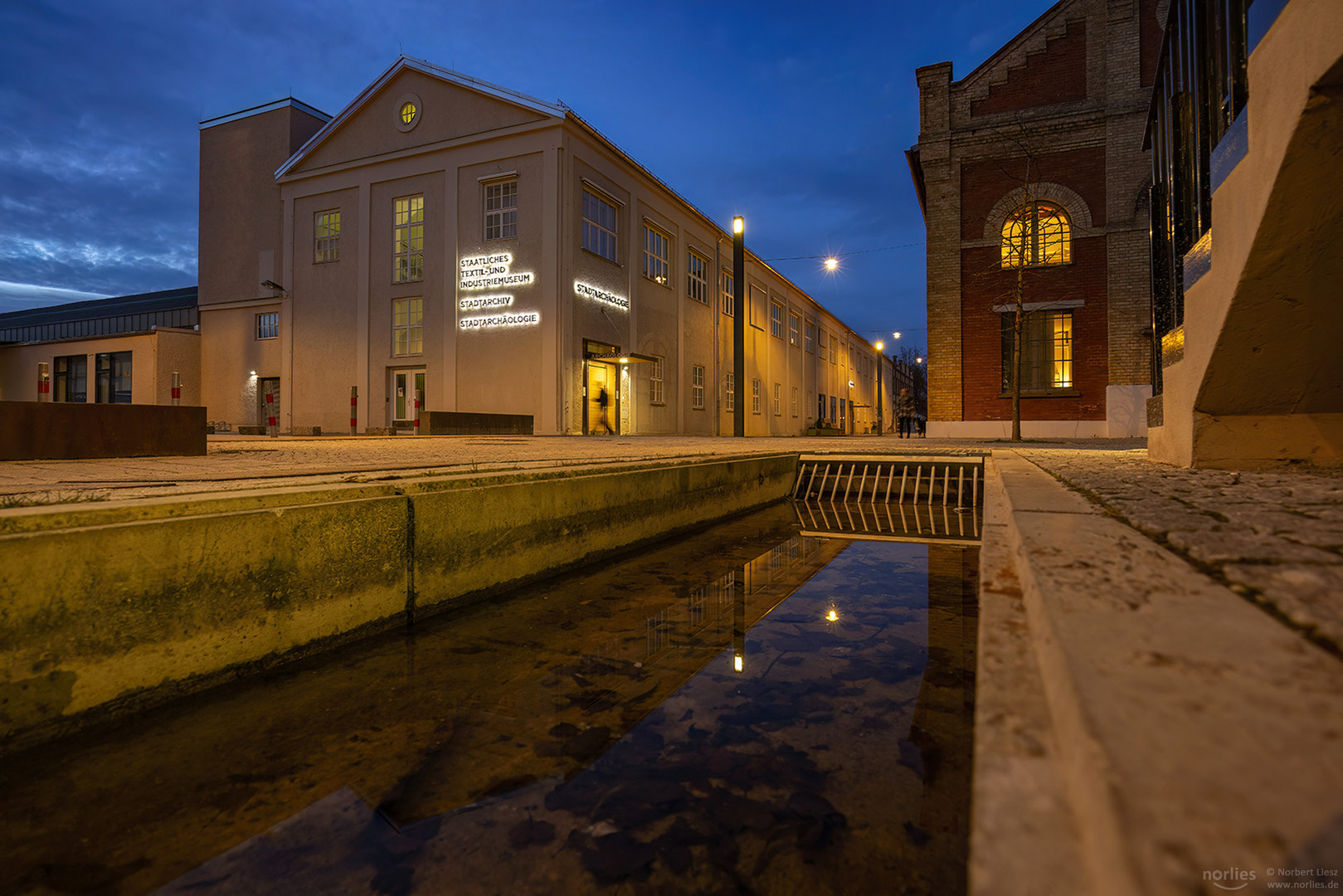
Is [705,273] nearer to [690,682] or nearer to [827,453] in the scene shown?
[827,453]

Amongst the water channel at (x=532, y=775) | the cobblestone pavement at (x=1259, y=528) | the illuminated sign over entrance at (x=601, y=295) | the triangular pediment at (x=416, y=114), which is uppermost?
the triangular pediment at (x=416, y=114)

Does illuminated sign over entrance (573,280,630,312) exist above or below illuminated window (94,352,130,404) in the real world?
above

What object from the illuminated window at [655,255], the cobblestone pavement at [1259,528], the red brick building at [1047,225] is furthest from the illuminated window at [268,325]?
the cobblestone pavement at [1259,528]

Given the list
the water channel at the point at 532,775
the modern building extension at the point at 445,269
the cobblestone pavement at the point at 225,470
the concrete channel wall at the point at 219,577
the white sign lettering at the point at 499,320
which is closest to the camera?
the water channel at the point at 532,775

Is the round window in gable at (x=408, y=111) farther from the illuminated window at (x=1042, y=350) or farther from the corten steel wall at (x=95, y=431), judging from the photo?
A: the illuminated window at (x=1042, y=350)

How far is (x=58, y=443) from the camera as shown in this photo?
14.8 ft

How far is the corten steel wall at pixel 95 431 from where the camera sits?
4.34 m

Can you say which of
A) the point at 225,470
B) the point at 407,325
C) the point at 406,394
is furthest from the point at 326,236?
the point at 225,470

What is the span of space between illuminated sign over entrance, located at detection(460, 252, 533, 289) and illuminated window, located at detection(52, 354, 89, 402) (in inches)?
659

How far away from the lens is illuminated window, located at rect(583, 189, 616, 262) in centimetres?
1764

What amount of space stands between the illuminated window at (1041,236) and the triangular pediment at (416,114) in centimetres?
1102

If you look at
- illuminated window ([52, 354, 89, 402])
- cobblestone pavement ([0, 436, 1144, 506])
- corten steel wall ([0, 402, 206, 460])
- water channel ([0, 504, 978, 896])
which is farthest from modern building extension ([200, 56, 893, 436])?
water channel ([0, 504, 978, 896])

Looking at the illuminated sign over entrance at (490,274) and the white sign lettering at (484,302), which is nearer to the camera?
the illuminated sign over entrance at (490,274)

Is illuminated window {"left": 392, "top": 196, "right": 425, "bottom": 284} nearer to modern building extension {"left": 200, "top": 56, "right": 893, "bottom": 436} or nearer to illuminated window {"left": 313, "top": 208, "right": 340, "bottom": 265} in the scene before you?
modern building extension {"left": 200, "top": 56, "right": 893, "bottom": 436}
